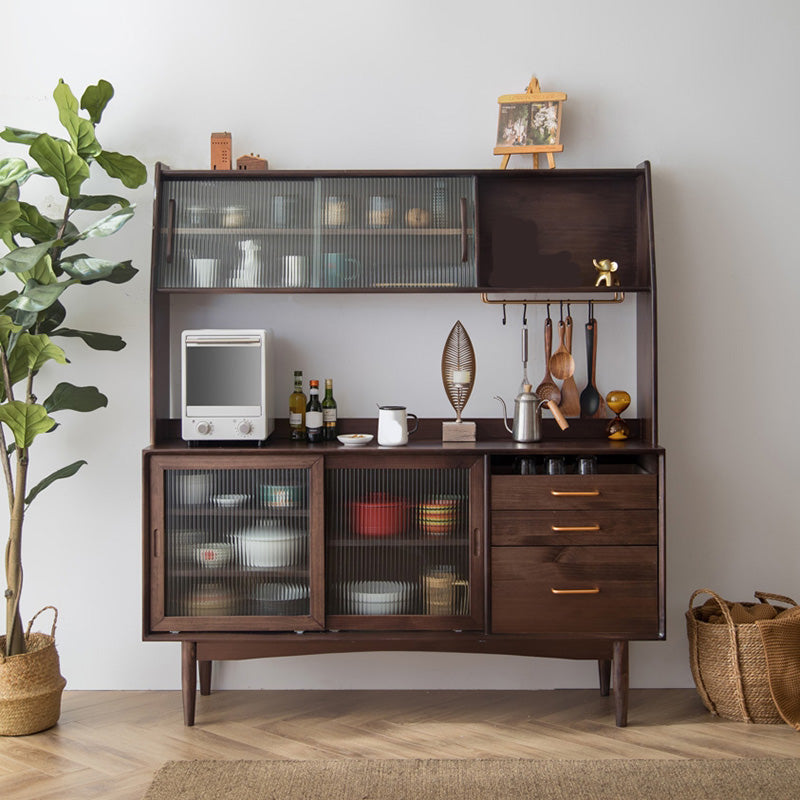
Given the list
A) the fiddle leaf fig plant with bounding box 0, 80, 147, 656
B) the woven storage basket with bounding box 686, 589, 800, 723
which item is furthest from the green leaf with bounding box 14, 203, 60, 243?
the woven storage basket with bounding box 686, 589, 800, 723

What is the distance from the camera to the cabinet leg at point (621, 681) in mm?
3178

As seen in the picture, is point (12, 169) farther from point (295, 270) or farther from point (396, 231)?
point (396, 231)

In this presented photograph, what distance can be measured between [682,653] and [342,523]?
4.71ft

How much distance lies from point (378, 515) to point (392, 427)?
0.31 metres

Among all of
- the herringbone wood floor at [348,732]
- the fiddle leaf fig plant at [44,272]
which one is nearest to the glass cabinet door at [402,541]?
the herringbone wood floor at [348,732]

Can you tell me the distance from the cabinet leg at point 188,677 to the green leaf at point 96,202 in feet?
5.04

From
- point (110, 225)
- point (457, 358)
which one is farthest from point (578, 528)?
point (110, 225)

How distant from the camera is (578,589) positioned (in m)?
3.13

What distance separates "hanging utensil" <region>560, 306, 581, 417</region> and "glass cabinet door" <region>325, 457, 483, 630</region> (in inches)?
21.2

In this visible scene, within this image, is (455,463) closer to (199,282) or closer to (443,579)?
(443,579)

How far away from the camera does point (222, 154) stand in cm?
341

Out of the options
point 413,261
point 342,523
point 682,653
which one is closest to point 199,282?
point 413,261

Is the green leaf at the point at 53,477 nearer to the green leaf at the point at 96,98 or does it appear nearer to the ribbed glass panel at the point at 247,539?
the ribbed glass panel at the point at 247,539

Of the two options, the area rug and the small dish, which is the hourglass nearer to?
the small dish
